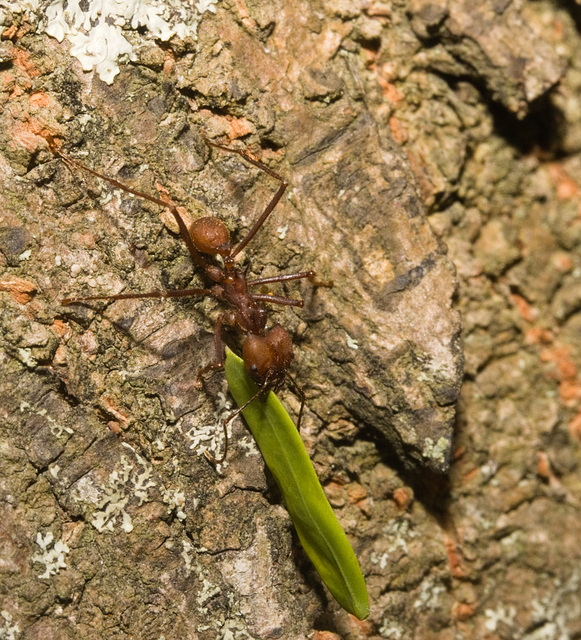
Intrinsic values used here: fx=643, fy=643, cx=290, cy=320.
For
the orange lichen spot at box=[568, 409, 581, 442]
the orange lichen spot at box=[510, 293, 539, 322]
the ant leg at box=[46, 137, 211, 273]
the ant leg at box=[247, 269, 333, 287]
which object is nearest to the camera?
the ant leg at box=[46, 137, 211, 273]

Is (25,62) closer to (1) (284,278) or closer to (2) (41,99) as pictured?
(2) (41,99)

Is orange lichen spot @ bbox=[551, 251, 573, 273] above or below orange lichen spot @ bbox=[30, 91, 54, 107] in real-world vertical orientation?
below

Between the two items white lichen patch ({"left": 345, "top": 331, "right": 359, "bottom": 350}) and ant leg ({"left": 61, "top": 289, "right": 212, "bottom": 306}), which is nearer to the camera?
ant leg ({"left": 61, "top": 289, "right": 212, "bottom": 306})

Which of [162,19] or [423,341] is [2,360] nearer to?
[162,19]

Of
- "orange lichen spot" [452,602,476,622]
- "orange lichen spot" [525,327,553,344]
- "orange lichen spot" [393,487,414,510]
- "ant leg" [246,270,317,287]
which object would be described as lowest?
"orange lichen spot" [452,602,476,622]

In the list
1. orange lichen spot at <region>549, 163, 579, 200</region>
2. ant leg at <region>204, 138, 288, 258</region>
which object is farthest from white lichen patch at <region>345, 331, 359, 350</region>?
orange lichen spot at <region>549, 163, 579, 200</region>

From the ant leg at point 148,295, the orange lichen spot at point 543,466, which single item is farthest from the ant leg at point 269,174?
the orange lichen spot at point 543,466

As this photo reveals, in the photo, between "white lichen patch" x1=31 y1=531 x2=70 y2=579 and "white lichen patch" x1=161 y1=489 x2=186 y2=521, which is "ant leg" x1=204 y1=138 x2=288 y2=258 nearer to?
"white lichen patch" x1=161 y1=489 x2=186 y2=521
